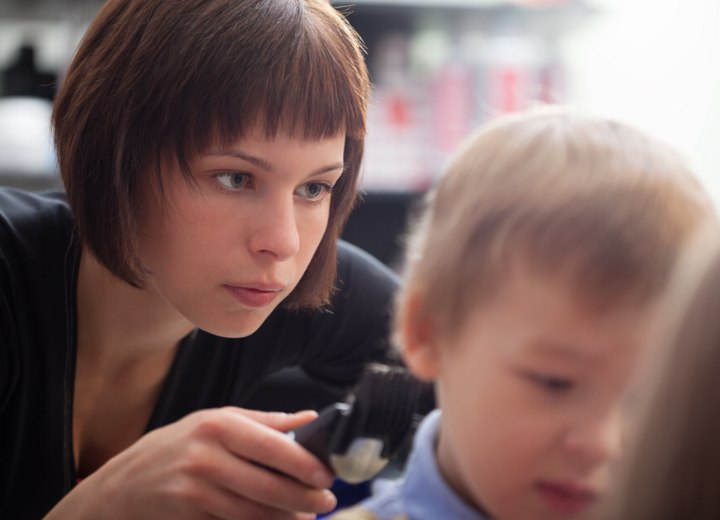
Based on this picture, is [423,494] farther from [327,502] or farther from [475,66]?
[475,66]

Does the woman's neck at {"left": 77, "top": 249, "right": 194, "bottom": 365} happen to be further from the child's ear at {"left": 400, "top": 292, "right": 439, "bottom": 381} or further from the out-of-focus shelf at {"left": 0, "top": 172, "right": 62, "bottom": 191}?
the out-of-focus shelf at {"left": 0, "top": 172, "right": 62, "bottom": 191}

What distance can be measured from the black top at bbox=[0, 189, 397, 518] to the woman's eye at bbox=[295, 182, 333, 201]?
0.22m

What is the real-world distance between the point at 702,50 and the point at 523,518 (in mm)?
1772

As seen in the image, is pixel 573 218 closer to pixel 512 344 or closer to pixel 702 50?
pixel 512 344

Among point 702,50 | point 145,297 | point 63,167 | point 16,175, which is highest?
point 702,50

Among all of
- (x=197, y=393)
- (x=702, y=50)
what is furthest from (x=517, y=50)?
(x=197, y=393)

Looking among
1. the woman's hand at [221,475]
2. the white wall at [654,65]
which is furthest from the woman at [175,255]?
the white wall at [654,65]

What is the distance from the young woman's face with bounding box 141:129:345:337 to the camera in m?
0.78

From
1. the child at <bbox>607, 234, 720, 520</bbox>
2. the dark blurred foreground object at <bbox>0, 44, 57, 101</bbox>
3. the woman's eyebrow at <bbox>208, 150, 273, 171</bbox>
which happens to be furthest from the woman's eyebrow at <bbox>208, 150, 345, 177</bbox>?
the dark blurred foreground object at <bbox>0, 44, 57, 101</bbox>

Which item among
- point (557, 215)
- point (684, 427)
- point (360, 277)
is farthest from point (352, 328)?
point (684, 427)

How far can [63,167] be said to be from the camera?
925 millimetres

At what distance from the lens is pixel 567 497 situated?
556 mm

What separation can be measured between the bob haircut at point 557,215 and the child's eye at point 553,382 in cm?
5

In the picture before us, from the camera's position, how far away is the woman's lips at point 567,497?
55 centimetres
